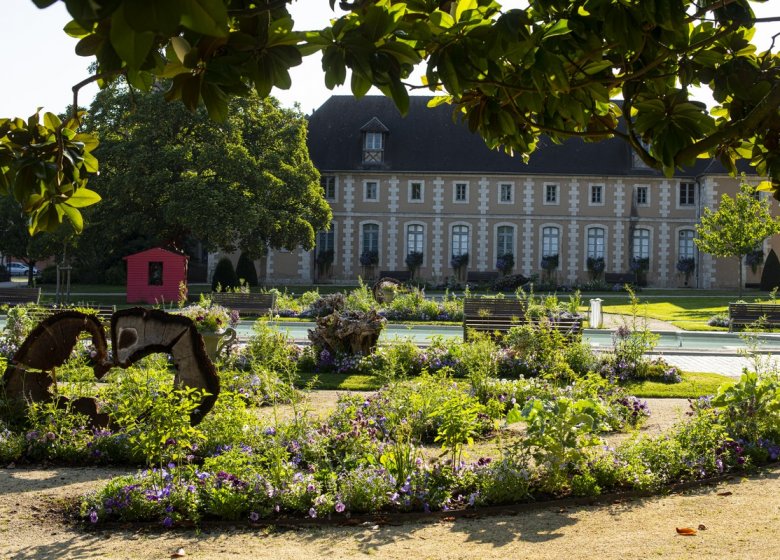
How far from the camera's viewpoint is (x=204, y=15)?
131 cm

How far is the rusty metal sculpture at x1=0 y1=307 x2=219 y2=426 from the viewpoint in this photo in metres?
7.13

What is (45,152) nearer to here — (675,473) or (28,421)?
(675,473)

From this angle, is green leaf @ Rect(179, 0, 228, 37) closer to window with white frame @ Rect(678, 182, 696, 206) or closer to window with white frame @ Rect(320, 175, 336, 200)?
window with white frame @ Rect(320, 175, 336, 200)

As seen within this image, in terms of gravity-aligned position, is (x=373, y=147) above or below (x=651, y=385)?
above

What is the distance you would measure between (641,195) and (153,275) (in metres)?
24.7

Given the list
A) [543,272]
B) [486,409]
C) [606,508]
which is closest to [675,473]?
[606,508]

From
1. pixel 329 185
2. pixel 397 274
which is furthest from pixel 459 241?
pixel 329 185

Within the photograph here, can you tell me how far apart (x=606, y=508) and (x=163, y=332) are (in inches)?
156

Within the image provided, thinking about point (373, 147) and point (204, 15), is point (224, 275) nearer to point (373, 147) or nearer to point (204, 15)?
point (373, 147)

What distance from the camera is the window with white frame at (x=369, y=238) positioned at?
42094 mm

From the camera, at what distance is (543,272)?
136 ft

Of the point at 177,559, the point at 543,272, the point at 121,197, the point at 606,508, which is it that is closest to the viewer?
the point at 177,559

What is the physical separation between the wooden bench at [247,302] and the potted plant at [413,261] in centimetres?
1921

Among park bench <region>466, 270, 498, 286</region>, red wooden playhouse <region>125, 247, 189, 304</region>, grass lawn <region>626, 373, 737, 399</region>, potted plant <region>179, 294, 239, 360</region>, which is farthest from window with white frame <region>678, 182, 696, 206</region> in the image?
potted plant <region>179, 294, 239, 360</region>
